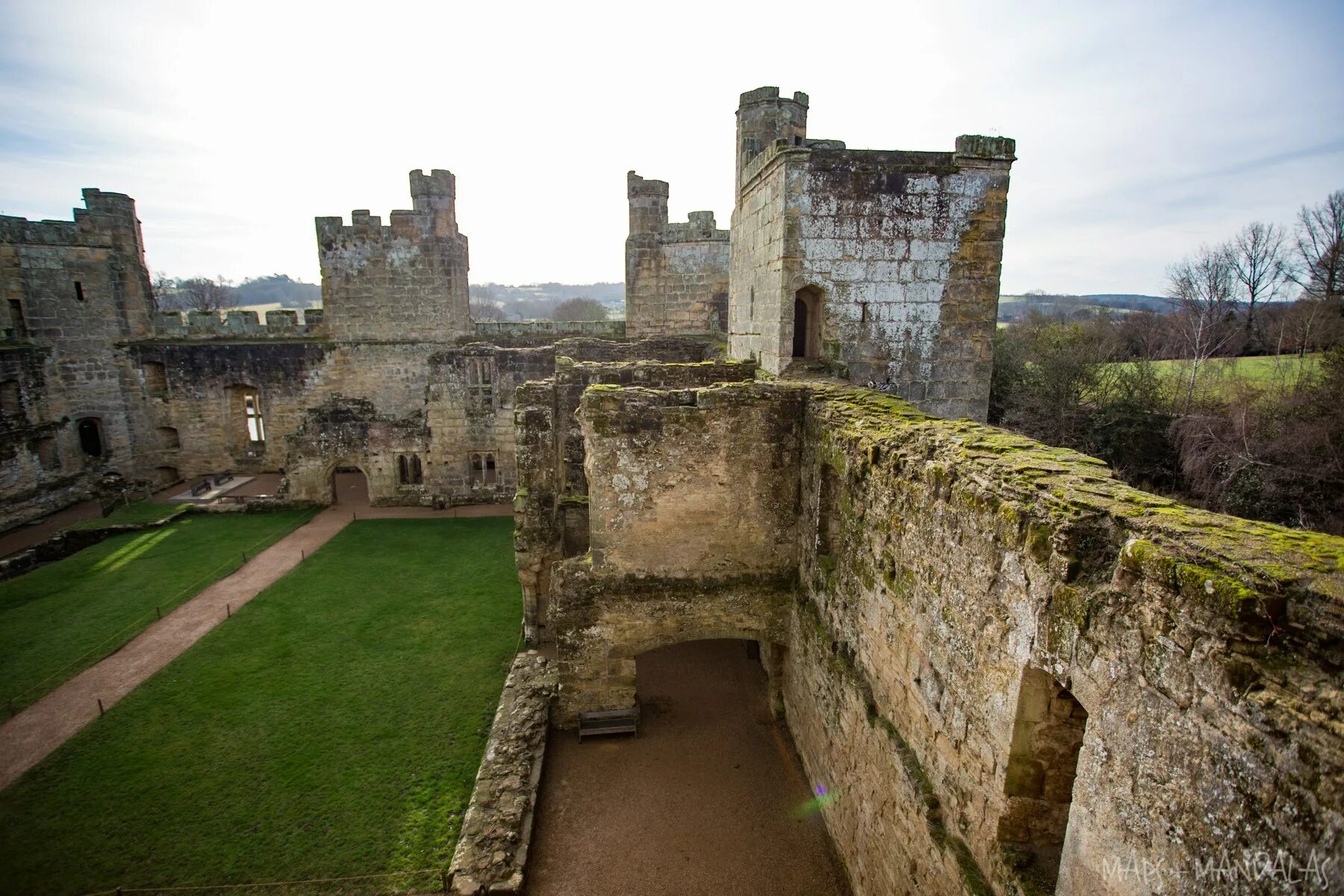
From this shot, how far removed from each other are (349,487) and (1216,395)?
26.0 meters

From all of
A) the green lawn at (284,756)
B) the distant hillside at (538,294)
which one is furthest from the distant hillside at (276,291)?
the green lawn at (284,756)

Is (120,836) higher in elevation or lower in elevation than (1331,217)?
lower

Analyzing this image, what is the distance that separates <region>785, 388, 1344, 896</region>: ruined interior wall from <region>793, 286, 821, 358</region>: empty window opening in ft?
9.97

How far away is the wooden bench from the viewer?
8.76 meters

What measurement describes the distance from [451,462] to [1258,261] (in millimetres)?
33363

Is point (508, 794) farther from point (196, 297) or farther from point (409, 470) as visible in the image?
point (196, 297)

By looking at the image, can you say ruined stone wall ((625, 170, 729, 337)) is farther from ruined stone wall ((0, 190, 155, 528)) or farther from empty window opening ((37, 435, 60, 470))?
empty window opening ((37, 435, 60, 470))

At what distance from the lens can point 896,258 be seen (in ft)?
31.0

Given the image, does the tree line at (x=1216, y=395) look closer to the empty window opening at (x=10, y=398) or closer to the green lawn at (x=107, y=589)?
the green lawn at (x=107, y=589)

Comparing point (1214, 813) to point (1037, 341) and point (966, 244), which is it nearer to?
point (966, 244)

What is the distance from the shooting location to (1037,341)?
25.6 meters

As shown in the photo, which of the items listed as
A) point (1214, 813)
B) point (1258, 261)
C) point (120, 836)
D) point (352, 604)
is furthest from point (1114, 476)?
point (1258, 261)

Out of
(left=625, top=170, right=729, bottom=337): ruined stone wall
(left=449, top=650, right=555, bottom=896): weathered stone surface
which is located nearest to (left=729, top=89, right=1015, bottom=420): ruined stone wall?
(left=449, top=650, right=555, bottom=896): weathered stone surface

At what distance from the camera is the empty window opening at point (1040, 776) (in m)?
3.96
